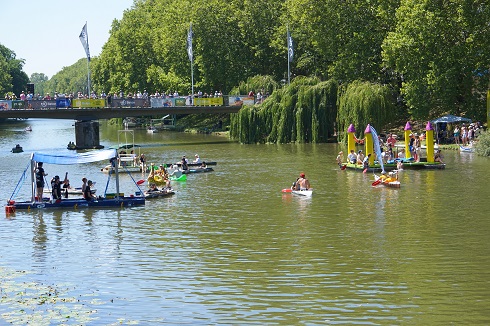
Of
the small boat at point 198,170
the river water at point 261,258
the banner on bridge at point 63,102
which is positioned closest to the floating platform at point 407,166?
the river water at point 261,258

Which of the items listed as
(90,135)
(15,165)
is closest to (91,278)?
(15,165)

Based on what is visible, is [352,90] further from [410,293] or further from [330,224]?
[410,293]

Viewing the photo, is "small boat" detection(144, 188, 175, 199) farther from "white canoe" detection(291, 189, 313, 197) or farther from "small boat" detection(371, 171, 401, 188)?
"small boat" detection(371, 171, 401, 188)

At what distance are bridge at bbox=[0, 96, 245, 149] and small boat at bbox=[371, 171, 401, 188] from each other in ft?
127

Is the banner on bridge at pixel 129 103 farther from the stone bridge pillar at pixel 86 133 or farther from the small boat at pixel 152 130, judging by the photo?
the small boat at pixel 152 130

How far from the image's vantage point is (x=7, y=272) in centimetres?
2706

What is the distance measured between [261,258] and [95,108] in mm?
55580

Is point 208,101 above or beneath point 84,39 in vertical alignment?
beneath

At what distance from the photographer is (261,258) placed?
92.8ft

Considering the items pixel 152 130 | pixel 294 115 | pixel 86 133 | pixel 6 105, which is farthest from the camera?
pixel 152 130

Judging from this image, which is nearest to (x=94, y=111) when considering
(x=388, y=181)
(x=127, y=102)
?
(x=127, y=102)

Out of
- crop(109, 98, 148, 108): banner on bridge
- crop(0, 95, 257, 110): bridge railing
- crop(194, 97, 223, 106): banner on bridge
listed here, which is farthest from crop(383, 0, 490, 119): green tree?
crop(109, 98, 148, 108): banner on bridge

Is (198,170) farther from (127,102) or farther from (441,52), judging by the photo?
(127,102)

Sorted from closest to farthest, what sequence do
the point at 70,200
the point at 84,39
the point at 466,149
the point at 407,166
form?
1. the point at 70,200
2. the point at 407,166
3. the point at 466,149
4. the point at 84,39
